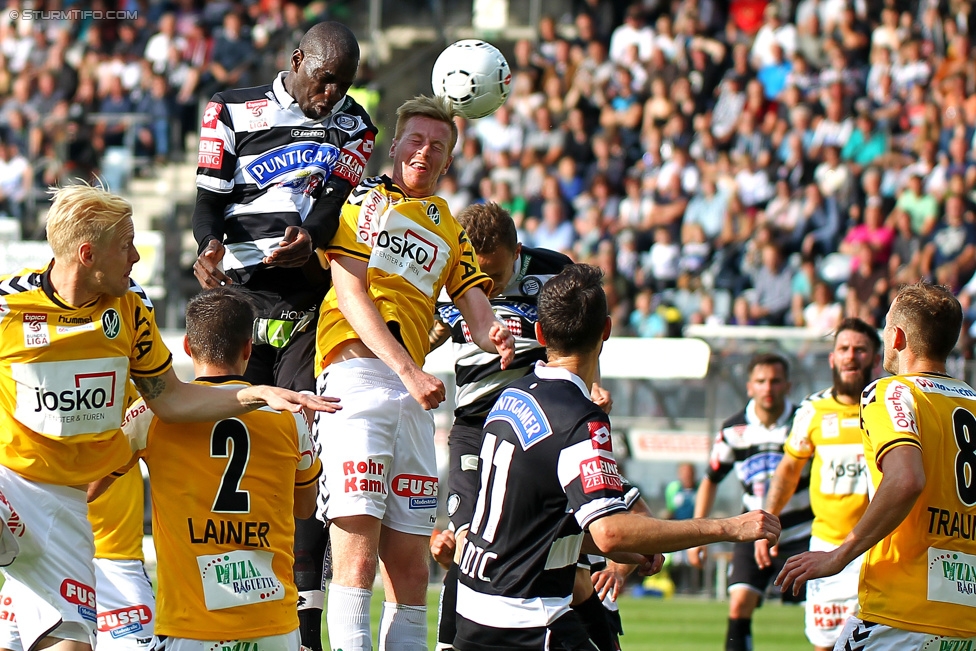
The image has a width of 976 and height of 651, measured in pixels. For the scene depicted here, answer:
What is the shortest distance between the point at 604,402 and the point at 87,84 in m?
18.9

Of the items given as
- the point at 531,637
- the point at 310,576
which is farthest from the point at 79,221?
the point at 531,637

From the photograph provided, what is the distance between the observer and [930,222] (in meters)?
17.2

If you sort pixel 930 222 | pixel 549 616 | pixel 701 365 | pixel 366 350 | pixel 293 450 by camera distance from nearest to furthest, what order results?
pixel 549 616
pixel 293 450
pixel 366 350
pixel 701 365
pixel 930 222

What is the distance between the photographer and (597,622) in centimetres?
592

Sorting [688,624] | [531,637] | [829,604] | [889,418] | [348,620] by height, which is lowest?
[688,624]

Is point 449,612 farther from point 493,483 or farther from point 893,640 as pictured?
point 893,640

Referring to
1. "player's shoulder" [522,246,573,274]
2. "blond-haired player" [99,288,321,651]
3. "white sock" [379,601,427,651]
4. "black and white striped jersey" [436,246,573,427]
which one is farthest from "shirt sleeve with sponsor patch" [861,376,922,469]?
"player's shoulder" [522,246,573,274]

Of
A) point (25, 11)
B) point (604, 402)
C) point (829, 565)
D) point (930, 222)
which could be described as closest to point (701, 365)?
point (930, 222)

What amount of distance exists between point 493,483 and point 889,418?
171 cm

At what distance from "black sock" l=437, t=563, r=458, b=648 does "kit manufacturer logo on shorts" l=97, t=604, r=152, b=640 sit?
1.78 metres

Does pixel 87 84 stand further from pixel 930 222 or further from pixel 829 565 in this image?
pixel 829 565

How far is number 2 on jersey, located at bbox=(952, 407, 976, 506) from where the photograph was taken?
5801 millimetres

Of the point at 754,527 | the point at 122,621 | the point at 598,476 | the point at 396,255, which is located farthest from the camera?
the point at 122,621

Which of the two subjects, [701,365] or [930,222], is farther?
[930,222]
